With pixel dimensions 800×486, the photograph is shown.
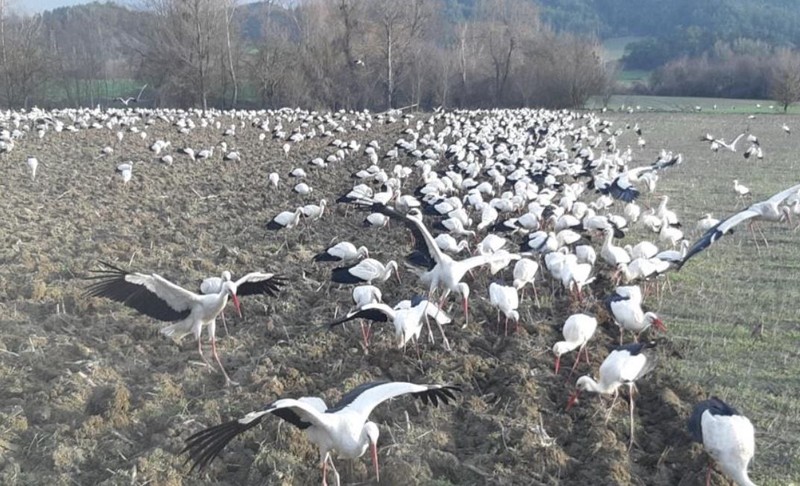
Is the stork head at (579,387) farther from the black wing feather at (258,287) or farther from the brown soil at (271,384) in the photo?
the black wing feather at (258,287)

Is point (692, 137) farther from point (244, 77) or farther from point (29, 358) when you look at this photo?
point (244, 77)

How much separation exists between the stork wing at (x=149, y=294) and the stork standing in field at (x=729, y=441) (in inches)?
155

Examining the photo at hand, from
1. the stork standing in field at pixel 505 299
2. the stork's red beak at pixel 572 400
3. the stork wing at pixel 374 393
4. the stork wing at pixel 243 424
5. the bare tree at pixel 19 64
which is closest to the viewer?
the stork wing at pixel 243 424

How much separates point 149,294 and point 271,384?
1316mm

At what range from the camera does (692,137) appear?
2872 centimetres

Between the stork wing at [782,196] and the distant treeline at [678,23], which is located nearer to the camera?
the stork wing at [782,196]

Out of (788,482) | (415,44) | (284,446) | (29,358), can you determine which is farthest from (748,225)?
(415,44)

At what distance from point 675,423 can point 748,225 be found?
698cm

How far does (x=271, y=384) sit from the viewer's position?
5.91 meters

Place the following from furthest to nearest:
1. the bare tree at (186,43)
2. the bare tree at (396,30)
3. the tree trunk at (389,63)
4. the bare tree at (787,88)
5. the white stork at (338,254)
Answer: the bare tree at (396,30), the tree trunk at (389,63), the bare tree at (787,88), the bare tree at (186,43), the white stork at (338,254)

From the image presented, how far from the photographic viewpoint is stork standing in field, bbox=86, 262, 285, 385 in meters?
6.16

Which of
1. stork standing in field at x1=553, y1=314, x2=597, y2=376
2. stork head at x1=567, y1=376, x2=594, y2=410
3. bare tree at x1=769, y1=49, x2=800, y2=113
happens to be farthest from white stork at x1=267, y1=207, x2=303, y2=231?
bare tree at x1=769, y1=49, x2=800, y2=113

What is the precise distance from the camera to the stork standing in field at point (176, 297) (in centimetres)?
616

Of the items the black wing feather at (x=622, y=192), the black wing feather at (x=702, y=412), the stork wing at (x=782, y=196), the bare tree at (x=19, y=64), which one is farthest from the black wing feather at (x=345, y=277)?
the bare tree at (x=19, y=64)
